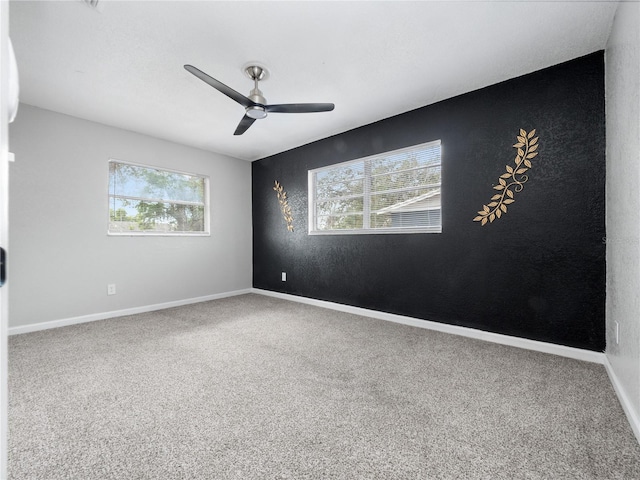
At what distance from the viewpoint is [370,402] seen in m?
1.65

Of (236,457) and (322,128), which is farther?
(322,128)

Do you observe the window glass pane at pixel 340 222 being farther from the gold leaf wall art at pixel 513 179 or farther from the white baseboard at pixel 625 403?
the white baseboard at pixel 625 403

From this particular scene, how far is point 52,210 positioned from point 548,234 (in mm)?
4809

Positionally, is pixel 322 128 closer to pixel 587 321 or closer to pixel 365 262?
pixel 365 262

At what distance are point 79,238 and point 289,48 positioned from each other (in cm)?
310

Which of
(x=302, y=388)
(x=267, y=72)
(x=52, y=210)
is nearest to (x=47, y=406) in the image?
(x=302, y=388)

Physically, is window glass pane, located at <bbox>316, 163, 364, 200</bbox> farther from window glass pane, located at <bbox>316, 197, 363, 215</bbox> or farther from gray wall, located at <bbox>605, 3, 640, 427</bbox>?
gray wall, located at <bbox>605, 3, 640, 427</bbox>

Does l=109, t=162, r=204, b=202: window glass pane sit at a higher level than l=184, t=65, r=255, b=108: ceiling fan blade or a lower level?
lower

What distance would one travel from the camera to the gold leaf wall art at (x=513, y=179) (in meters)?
2.48

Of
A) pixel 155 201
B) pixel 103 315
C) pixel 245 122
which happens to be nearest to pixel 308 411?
pixel 245 122

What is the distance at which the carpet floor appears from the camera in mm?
1185

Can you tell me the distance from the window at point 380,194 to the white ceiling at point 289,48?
0.65m

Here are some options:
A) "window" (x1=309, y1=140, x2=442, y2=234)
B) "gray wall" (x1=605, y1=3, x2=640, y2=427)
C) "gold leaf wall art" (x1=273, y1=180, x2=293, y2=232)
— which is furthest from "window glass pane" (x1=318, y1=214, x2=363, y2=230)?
"gray wall" (x1=605, y1=3, x2=640, y2=427)

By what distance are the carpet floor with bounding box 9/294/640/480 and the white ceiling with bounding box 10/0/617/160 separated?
233 cm
